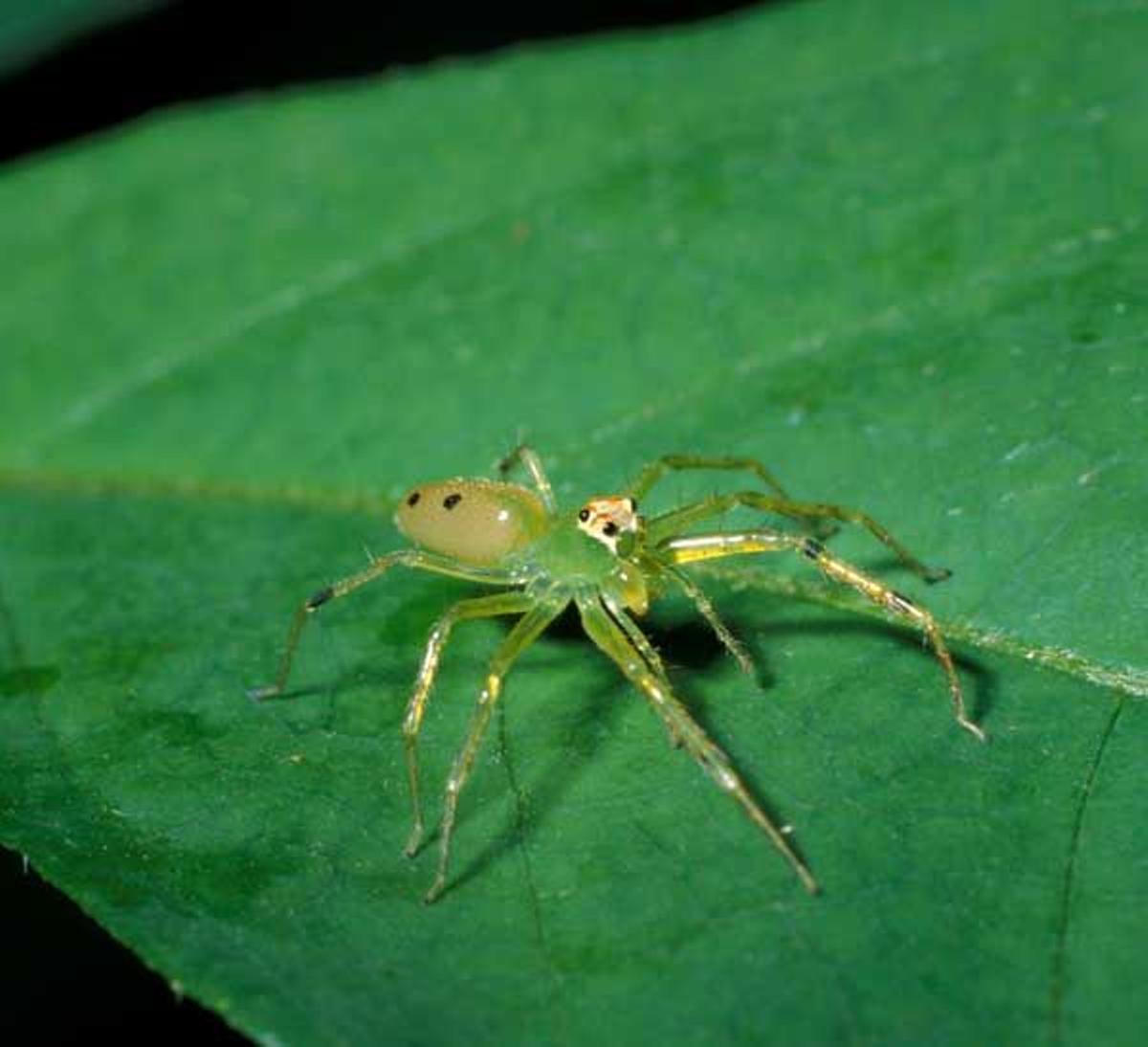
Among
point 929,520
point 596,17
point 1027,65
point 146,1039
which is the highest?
point 1027,65

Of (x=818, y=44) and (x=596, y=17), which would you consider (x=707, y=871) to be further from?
(x=596, y=17)

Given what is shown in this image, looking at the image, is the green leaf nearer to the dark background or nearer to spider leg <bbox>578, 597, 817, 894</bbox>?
spider leg <bbox>578, 597, 817, 894</bbox>

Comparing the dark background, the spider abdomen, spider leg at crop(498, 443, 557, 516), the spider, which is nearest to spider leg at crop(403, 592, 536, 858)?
the spider

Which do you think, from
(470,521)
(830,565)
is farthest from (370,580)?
(830,565)

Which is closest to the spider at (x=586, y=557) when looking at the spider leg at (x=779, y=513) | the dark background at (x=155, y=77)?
the spider leg at (x=779, y=513)

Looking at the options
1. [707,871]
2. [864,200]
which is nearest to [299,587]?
[707,871]

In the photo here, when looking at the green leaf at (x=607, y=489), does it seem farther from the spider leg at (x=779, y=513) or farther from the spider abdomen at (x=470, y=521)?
the spider abdomen at (x=470, y=521)
